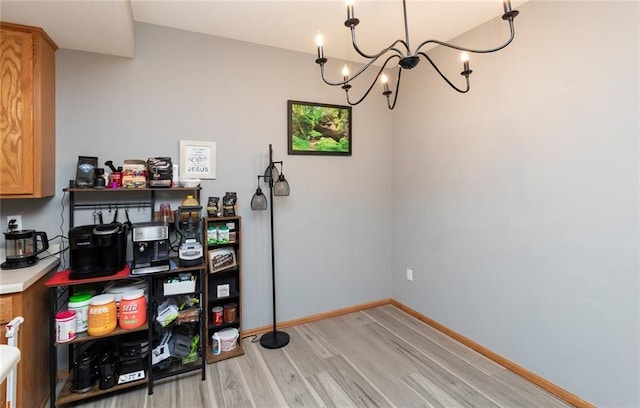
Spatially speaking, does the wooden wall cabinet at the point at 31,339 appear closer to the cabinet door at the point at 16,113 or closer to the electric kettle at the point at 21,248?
the electric kettle at the point at 21,248

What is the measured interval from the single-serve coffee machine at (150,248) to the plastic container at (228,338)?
77 cm

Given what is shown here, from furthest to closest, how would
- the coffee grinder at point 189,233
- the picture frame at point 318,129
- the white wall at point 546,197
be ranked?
1. the picture frame at point 318,129
2. the coffee grinder at point 189,233
3. the white wall at point 546,197

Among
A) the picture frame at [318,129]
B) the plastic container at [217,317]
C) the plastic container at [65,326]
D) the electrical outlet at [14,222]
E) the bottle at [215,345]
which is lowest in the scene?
the bottle at [215,345]

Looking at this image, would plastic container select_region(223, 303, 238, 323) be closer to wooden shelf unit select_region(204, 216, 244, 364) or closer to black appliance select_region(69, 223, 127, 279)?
wooden shelf unit select_region(204, 216, 244, 364)

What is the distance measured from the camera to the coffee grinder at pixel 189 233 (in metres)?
2.17

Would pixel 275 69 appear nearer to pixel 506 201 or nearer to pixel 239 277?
pixel 239 277

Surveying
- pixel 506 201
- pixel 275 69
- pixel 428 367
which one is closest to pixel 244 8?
pixel 275 69

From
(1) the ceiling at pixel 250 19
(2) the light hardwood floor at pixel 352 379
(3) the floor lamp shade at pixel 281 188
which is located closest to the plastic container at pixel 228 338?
(2) the light hardwood floor at pixel 352 379

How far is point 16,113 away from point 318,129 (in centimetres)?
216

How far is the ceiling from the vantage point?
5.79 feet

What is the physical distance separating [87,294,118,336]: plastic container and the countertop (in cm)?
34

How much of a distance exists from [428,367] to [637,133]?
77.1 inches

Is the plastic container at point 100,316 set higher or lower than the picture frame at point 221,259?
lower

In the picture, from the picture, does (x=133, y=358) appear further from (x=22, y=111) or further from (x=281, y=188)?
(x=22, y=111)
